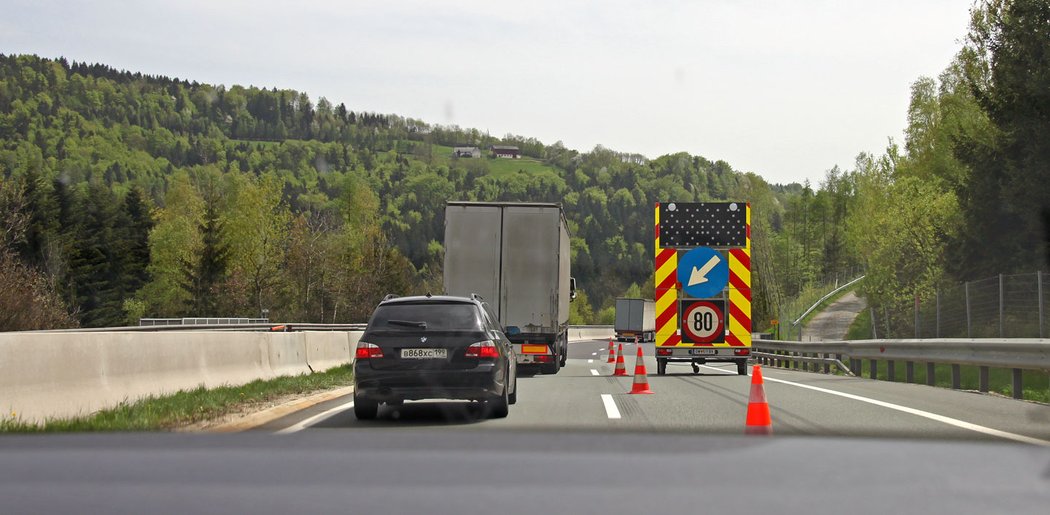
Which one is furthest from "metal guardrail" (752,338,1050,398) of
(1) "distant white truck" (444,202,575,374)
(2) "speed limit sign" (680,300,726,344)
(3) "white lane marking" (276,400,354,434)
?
(3) "white lane marking" (276,400,354,434)

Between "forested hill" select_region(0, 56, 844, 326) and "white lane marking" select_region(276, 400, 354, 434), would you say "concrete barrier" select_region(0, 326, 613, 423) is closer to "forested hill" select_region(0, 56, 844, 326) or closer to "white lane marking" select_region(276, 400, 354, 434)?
"white lane marking" select_region(276, 400, 354, 434)

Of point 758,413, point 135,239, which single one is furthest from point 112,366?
point 135,239

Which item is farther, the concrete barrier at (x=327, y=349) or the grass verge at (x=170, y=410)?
the concrete barrier at (x=327, y=349)

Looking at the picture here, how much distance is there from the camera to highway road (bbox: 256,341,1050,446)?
1053cm

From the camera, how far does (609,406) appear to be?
45.5ft

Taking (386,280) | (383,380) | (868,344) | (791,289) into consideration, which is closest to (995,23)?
(868,344)

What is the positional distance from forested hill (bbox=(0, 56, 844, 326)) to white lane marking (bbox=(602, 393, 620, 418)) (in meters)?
37.4

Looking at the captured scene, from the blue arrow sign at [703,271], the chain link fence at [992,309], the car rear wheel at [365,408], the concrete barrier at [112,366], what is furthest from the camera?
the blue arrow sign at [703,271]

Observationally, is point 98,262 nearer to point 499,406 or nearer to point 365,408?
point 365,408

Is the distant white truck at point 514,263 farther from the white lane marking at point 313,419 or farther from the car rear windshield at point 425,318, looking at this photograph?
the car rear windshield at point 425,318

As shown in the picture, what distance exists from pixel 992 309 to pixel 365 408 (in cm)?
1752

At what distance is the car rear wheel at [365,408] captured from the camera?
11834 millimetres

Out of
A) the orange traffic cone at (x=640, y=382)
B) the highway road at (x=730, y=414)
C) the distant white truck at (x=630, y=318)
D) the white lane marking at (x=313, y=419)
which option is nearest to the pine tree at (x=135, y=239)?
the distant white truck at (x=630, y=318)

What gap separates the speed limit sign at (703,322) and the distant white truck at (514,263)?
2809 millimetres
